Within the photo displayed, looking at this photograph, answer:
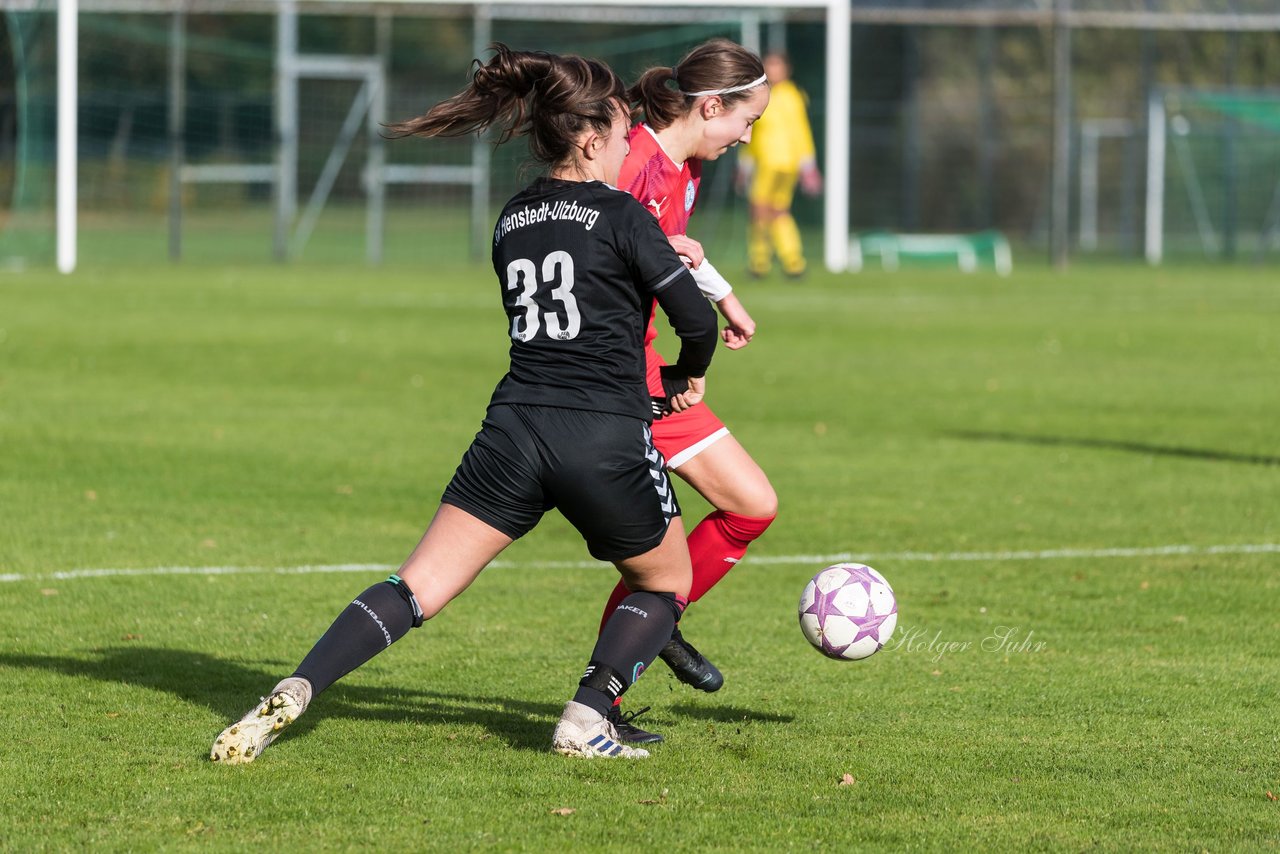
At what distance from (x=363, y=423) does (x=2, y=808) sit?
26.2ft

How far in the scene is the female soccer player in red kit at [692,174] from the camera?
528 centimetres

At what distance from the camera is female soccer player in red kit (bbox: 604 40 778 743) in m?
5.28

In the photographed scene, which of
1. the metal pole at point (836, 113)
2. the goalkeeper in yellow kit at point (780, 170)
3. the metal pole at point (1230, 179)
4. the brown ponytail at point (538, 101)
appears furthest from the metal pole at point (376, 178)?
the brown ponytail at point (538, 101)

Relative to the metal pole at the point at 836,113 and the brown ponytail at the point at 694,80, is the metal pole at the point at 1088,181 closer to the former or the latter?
the metal pole at the point at 836,113

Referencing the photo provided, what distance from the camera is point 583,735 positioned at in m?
4.87

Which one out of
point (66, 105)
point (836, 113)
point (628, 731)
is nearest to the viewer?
point (628, 731)

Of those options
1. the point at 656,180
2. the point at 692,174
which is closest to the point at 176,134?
the point at 692,174

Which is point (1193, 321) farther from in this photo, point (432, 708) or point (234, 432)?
point (432, 708)

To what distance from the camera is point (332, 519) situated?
8969mm

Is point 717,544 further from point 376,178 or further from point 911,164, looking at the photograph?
point 911,164

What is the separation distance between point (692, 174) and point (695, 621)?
2040 mm

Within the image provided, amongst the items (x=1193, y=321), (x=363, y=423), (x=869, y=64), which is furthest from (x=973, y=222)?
(x=363, y=423)

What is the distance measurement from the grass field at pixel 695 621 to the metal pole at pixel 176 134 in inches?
520
